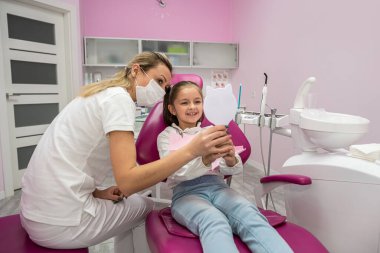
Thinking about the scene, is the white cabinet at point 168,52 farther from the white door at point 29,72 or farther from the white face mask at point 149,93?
the white face mask at point 149,93

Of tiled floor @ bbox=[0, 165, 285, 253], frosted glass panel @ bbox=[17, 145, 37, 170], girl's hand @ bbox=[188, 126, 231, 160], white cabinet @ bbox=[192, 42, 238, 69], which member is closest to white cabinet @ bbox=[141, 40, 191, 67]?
white cabinet @ bbox=[192, 42, 238, 69]

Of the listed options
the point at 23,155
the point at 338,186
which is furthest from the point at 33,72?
the point at 338,186

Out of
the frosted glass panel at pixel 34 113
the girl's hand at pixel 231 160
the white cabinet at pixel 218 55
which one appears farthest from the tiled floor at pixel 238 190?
the white cabinet at pixel 218 55

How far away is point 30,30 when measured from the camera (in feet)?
9.61

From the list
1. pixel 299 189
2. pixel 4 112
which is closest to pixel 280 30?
pixel 299 189

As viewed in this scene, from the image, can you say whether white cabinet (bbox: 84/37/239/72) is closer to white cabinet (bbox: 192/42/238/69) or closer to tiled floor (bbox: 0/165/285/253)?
white cabinet (bbox: 192/42/238/69)

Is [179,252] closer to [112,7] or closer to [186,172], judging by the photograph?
[186,172]

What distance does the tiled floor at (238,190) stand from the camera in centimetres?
184

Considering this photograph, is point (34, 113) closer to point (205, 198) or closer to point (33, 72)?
point (33, 72)

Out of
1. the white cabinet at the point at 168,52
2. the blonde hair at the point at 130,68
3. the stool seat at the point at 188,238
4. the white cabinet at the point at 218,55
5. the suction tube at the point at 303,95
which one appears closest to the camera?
the stool seat at the point at 188,238

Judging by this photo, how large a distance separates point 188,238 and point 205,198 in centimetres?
22

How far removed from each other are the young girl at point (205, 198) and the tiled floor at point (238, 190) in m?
0.85

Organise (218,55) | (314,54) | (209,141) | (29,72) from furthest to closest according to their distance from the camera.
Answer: (218,55) → (29,72) → (314,54) → (209,141)

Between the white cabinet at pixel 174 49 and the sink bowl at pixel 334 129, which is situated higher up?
the white cabinet at pixel 174 49
